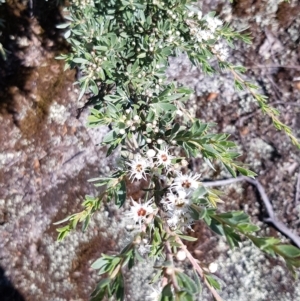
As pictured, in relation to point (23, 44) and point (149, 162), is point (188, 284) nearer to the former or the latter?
point (149, 162)

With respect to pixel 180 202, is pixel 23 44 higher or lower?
lower

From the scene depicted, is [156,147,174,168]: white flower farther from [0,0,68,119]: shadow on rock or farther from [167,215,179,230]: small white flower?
[0,0,68,119]: shadow on rock

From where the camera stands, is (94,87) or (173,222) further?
(94,87)

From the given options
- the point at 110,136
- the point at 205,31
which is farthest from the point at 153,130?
the point at 205,31

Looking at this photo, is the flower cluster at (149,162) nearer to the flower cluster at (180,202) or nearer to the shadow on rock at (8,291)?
the flower cluster at (180,202)

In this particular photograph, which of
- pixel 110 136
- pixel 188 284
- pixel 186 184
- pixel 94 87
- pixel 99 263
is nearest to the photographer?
pixel 188 284

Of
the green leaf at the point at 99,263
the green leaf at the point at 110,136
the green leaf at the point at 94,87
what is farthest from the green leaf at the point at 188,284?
the green leaf at the point at 94,87
